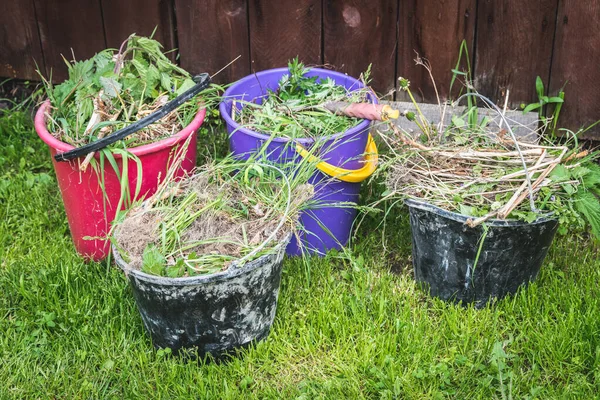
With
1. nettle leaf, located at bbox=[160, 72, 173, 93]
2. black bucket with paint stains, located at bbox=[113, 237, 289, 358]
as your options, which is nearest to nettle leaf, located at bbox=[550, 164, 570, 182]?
black bucket with paint stains, located at bbox=[113, 237, 289, 358]

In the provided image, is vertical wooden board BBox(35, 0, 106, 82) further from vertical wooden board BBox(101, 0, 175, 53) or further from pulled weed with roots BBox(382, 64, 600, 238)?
pulled weed with roots BBox(382, 64, 600, 238)

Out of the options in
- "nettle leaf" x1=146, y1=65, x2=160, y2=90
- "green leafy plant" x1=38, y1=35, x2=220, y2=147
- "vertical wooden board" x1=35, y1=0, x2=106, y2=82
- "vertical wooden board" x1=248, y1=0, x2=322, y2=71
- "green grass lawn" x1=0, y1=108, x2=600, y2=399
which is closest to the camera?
"green grass lawn" x1=0, y1=108, x2=600, y2=399

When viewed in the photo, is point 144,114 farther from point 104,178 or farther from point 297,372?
point 297,372

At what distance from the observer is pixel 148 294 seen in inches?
95.8

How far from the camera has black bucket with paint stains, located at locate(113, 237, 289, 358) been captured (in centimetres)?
238

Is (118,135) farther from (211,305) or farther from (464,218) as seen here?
(464,218)

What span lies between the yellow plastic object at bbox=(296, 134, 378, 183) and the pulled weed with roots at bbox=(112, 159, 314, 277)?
56mm

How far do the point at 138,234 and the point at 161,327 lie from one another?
324 millimetres

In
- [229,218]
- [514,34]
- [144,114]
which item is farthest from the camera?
[514,34]

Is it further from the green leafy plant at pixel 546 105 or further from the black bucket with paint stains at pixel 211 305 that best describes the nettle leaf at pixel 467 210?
the green leafy plant at pixel 546 105

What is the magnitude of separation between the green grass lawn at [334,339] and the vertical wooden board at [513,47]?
74 cm

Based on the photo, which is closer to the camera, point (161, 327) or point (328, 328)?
point (161, 327)

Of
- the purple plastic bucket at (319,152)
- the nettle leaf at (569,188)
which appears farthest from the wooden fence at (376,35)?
the nettle leaf at (569,188)

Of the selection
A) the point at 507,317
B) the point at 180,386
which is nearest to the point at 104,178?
the point at 180,386
